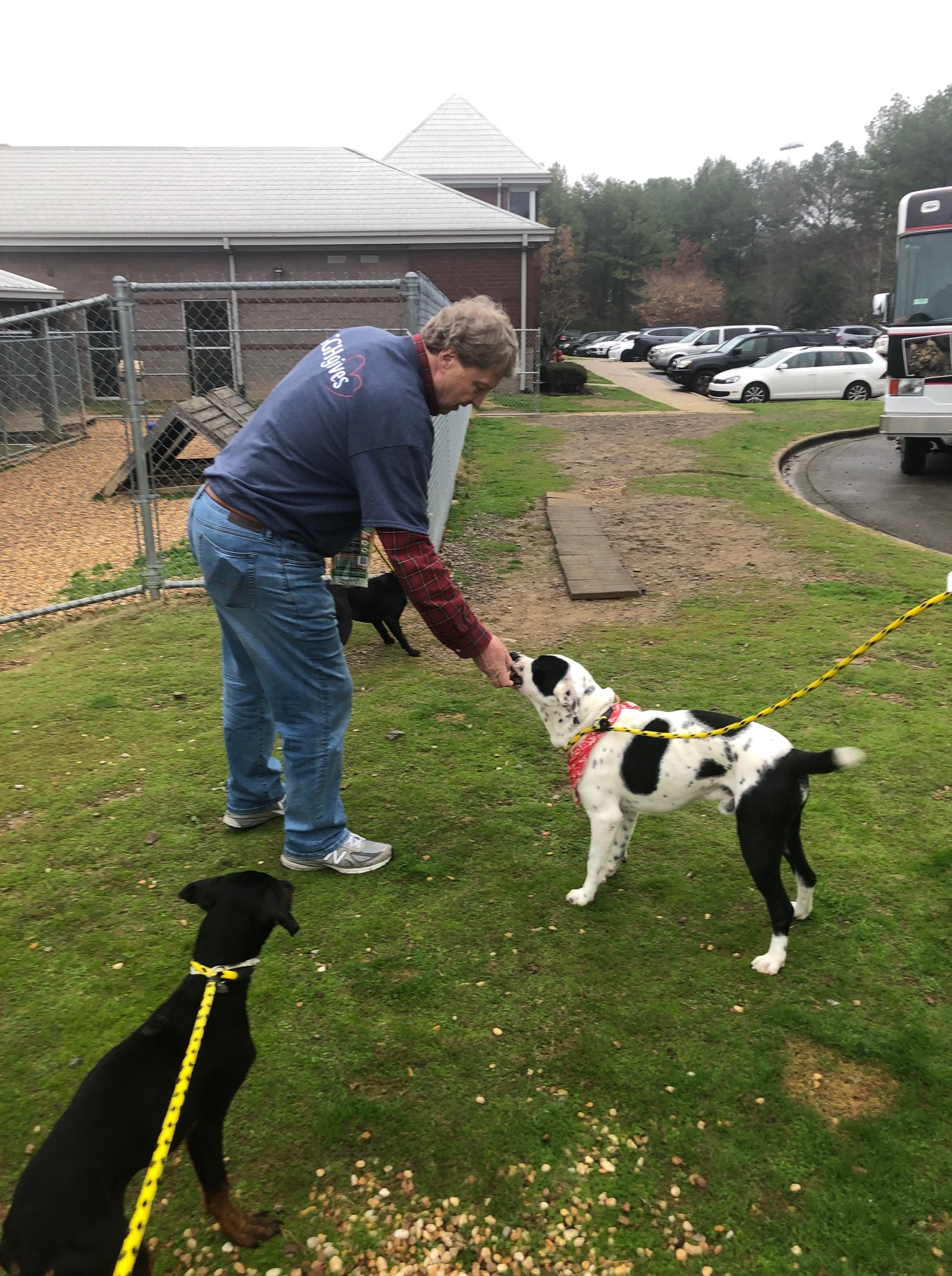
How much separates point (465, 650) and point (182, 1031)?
1569 mm

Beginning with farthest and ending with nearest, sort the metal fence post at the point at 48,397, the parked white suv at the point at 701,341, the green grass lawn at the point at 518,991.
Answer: the parked white suv at the point at 701,341 → the metal fence post at the point at 48,397 → the green grass lawn at the point at 518,991

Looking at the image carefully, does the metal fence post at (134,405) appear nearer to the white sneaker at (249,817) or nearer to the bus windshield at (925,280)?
the white sneaker at (249,817)

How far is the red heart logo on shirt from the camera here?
9.62 ft

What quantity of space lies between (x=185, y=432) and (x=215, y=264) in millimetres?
13353

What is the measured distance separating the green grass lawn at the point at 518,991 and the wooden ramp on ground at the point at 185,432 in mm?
5873

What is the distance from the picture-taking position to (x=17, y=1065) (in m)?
2.73

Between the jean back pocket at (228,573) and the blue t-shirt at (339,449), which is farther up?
the blue t-shirt at (339,449)

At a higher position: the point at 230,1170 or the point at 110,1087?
the point at 110,1087

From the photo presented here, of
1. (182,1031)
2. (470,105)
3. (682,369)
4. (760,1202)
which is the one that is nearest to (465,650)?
(182,1031)

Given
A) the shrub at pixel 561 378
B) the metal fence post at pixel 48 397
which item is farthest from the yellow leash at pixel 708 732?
the shrub at pixel 561 378

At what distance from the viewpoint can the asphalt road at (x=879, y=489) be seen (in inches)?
402

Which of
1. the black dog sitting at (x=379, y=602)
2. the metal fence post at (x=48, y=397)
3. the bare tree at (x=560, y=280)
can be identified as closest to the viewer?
the black dog sitting at (x=379, y=602)

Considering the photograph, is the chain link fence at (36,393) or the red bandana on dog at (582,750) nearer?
the red bandana on dog at (582,750)

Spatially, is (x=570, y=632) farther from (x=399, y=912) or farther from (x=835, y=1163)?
(x=835, y=1163)
